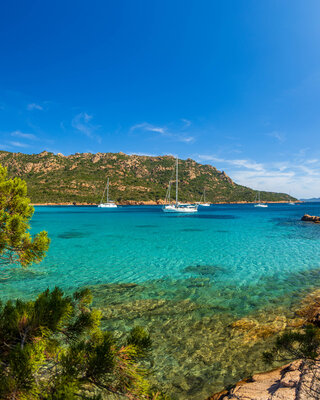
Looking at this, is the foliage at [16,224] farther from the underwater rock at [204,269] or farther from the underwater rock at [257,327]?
the underwater rock at [204,269]

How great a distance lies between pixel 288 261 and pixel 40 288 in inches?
575

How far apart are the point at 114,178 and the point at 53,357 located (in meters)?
144

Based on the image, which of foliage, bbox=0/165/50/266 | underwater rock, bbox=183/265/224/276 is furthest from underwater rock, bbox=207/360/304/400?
underwater rock, bbox=183/265/224/276

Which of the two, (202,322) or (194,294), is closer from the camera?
(202,322)

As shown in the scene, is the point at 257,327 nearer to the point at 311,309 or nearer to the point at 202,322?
the point at 202,322

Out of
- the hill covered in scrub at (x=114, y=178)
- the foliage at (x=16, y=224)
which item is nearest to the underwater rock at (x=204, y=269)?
the foliage at (x=16, y=224)

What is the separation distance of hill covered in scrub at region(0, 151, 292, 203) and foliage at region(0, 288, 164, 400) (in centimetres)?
11970

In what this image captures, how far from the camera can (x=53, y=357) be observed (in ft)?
7.73

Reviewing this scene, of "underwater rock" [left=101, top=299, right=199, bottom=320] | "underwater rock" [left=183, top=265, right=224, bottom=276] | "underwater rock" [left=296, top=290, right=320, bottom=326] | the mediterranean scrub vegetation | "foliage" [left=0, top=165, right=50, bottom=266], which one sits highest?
"foliage" [left=0, top=165, right=50, bottom=266]

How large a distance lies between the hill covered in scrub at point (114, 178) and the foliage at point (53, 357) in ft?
393

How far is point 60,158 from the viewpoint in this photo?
159 metres

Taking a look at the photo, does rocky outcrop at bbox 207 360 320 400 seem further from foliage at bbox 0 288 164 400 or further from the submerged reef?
foliage at bbox 0 288 164 400

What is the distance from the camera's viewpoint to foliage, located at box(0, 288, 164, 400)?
61.8 inches

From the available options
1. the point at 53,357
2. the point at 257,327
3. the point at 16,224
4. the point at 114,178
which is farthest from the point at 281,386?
the point at 114,178
